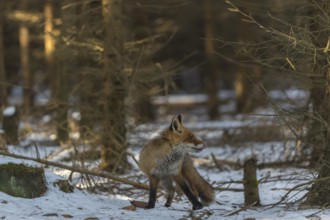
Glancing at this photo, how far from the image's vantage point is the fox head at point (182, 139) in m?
8.95

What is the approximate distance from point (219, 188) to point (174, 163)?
1723 mm

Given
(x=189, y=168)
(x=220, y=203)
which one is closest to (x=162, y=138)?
(x=189, y=168)

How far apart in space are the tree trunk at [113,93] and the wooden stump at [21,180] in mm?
5061

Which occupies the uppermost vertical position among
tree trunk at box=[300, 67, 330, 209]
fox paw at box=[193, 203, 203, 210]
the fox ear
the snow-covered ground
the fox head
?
the fox ear

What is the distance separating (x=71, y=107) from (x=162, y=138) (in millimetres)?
5661

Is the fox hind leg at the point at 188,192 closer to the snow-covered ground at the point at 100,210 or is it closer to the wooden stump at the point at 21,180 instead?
the snow-covered ground at the point at 100,210

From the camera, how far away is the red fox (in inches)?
351

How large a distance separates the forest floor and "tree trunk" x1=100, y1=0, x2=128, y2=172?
1.18ft

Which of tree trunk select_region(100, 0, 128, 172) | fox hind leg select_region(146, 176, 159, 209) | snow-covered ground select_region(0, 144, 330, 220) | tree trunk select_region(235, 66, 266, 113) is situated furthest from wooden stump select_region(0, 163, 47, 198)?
tree trunk select_region(100, 0, 128, 172)

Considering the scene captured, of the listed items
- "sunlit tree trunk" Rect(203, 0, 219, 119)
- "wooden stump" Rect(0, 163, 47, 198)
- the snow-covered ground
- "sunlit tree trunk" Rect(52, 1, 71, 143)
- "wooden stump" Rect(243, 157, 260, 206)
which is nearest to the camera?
the snow-covered ground

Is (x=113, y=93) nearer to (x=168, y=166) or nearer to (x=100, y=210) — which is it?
(x=168, y=166)

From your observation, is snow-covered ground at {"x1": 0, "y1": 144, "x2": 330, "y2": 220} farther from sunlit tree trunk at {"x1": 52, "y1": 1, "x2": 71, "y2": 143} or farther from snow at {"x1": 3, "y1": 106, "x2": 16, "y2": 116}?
snow at {"x1": 3, "y1": 106, "x2": 16, "y2": 116}

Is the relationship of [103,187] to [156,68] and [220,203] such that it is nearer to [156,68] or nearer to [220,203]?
[220,203]

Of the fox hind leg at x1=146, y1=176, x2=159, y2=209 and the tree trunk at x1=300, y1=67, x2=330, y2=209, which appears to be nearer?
the tree trunk at x1=300, y1=67, x2=330, y2=209
